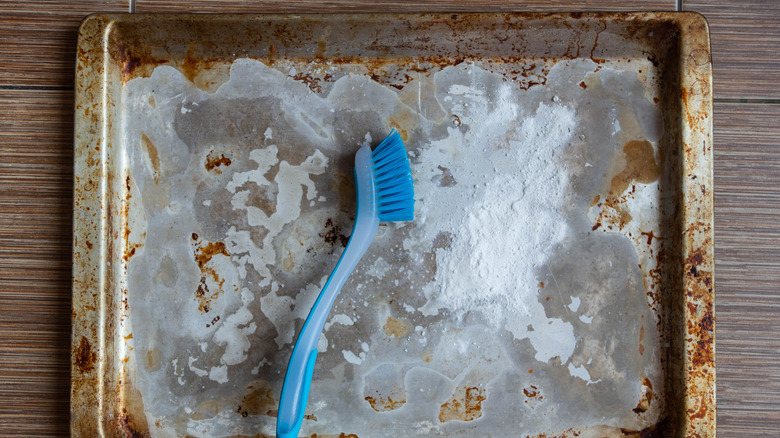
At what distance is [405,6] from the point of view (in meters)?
0.58

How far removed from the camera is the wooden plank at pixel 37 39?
584 mm

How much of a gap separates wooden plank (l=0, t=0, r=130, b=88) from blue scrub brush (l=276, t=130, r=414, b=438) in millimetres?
388

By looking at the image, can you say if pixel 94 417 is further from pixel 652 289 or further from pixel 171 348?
pixel 652 289

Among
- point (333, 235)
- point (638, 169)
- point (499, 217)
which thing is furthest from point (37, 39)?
point (638, 169)

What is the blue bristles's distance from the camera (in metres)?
0.55

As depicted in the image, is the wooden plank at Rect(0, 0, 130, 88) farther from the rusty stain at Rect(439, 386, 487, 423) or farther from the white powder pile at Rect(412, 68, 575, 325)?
Result: the rusty stain at Rect(439, 386, 487, 423)

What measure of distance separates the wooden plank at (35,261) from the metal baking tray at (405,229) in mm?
68

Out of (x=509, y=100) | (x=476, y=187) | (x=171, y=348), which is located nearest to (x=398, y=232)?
(x=476, y=187)

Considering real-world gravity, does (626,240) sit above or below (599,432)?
above

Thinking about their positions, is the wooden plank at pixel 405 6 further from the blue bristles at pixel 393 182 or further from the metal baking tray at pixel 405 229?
the blue bristles at pixel 393 182

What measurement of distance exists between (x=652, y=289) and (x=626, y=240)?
0.07 m

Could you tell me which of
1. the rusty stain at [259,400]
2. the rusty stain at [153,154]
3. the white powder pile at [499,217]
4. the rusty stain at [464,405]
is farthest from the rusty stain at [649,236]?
the rusty stain at [153,154]

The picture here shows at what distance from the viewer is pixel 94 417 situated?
55cm

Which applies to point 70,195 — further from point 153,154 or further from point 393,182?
point 393,182
